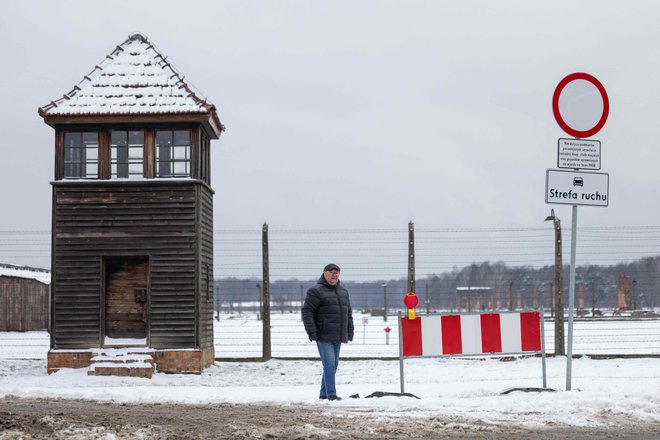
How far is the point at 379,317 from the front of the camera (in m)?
64.1

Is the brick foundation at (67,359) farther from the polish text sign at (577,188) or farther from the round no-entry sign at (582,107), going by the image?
the round no-entry sign at (582,107)

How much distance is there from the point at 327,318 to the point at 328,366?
1.96 feet

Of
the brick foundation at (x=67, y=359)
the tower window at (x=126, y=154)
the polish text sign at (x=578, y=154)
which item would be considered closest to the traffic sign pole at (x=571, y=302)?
the polish text sign at (x=578, y=154)

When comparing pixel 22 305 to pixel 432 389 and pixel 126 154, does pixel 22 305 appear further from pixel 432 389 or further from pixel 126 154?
pixel 432 389

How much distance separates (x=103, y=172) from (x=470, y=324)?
997 cm

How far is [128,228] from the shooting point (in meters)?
19.0

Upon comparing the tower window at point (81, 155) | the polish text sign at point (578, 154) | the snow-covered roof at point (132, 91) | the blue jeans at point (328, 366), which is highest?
the snow-covered roof at point (132, 91)

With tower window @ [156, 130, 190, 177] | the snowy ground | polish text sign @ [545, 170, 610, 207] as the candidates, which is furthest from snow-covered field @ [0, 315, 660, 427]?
tower window @ [156, 130, 190, 177]

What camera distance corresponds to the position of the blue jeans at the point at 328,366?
Result: 37.5 ft

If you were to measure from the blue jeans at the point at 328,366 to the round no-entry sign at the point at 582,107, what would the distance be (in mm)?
3895

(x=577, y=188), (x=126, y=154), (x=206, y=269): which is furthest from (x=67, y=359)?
(x=577, y=188)

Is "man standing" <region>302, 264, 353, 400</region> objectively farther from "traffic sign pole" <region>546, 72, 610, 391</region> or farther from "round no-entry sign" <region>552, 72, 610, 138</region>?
"round no-entry sign" <region>552, 72, 610, 138</region>

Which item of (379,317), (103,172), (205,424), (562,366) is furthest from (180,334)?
(379,317)

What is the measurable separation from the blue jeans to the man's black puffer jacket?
97 mm
